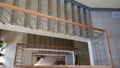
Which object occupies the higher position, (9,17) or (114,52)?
(9,17)

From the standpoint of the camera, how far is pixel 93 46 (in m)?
2.89

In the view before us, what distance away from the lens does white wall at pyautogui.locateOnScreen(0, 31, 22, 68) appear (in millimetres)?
4542

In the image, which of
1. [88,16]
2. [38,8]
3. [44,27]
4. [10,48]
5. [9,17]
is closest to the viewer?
[9,17]

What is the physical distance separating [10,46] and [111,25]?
3840mm

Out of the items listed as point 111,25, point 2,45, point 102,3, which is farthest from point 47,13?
point 2,45

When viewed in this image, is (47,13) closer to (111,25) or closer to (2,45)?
(111,25)

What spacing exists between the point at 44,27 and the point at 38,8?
0.50 meters

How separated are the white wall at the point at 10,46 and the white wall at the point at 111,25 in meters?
3.07

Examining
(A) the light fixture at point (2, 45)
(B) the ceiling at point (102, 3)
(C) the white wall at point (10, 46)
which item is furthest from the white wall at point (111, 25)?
(A) the light fixture at point (2, 45)

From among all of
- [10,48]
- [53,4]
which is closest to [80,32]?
[53,4]

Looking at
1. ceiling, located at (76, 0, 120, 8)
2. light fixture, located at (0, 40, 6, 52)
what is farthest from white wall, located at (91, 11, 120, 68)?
light fixture, located at (0, 40, 6, 52)

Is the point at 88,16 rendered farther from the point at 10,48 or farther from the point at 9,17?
the point at 10,48

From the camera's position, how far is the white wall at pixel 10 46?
4.54 metres

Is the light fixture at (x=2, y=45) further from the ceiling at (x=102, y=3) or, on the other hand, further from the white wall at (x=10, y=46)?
the ceiling at (x=102, y=3)
